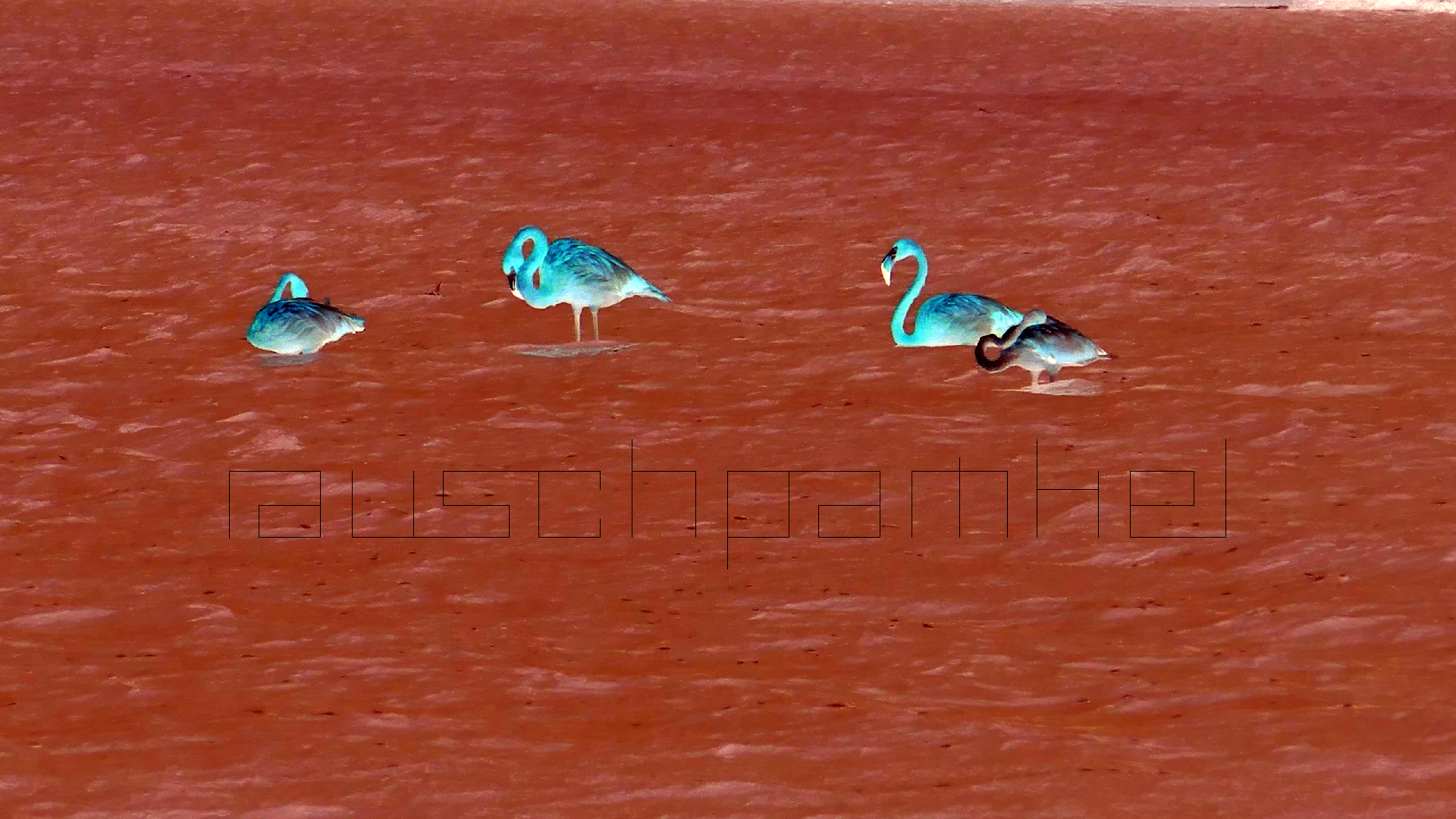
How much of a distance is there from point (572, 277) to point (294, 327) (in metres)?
1.39

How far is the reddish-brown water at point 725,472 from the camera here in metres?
5.34

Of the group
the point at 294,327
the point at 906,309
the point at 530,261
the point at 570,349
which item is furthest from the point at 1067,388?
the point at 294,327

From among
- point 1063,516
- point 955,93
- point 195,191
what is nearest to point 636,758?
point 1063,516

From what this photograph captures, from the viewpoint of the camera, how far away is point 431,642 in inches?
243

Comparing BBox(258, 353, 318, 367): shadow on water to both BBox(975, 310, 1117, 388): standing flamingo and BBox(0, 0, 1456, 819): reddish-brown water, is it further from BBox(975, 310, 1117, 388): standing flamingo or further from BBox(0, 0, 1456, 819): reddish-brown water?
BBox(975, 310, 1117, 388): standing flamingo

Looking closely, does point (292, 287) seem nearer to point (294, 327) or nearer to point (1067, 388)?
point (294, 327)

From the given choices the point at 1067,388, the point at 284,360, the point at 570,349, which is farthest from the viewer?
the point at 570,349

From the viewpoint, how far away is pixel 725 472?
26.5ft

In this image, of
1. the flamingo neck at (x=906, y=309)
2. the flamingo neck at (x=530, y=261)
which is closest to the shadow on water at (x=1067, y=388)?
the flamingo neck at (x=906, y=309)

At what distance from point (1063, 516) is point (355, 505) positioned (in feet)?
8.34

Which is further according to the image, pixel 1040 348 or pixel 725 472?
pixel 1040 348

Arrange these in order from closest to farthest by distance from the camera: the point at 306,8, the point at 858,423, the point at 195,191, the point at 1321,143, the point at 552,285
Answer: the point at 858,423 → the point at 552,285 → the point at 195,191 → the point at 1321,143 → the point at 306,8

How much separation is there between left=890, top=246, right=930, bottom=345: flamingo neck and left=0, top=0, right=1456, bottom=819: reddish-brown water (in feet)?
0.29

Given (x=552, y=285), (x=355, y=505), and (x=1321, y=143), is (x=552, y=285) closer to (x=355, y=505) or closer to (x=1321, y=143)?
(x=355, y=505)
